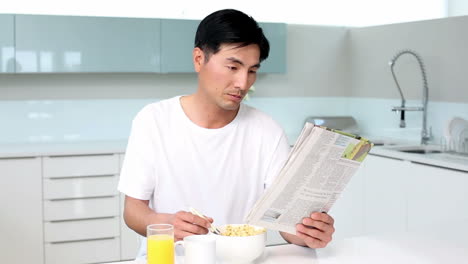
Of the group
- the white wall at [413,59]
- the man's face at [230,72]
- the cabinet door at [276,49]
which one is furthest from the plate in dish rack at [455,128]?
the man's face at [230,72]

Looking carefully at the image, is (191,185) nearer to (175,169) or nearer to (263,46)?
(175,169)

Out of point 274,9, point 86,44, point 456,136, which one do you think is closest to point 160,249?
point 456,136

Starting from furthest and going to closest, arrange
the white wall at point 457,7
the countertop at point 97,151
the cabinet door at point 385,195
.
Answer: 1. the white wall at point 457,7
2. the cabinet door at point 385,195
3. the countertop at point 97,151

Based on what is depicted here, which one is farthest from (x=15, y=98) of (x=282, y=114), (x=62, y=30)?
(x=282, y=114)

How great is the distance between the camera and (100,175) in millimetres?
3938

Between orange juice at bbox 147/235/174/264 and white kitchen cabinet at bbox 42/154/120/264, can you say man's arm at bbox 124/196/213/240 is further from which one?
white kitchen cabinet at bbox 42/154/120/264

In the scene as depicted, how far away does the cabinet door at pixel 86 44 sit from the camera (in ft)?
13.0

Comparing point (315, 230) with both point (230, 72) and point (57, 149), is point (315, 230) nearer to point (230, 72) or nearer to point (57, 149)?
point (230, 72)

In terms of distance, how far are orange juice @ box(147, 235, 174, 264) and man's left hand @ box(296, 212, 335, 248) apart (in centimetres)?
37

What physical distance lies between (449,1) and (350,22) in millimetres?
901

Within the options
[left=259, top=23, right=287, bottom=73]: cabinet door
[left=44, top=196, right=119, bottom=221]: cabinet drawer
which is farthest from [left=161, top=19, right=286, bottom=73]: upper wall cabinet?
[left=44, top=196, right=119, bottom=221]: cabinet drawer

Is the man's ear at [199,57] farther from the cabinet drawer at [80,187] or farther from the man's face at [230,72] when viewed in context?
the cabinet drawer at [80,187]

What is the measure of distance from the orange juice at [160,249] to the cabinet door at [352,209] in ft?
8.79

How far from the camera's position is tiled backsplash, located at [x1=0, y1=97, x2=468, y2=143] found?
4.25 metres
